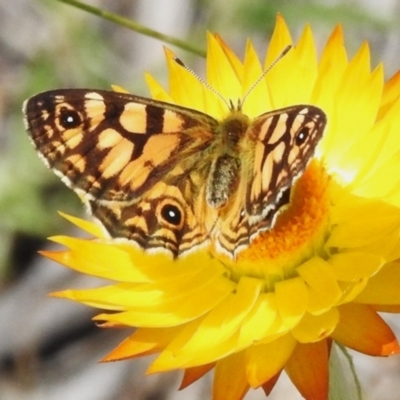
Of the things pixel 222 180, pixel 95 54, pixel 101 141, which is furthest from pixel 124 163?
pixel 95 54

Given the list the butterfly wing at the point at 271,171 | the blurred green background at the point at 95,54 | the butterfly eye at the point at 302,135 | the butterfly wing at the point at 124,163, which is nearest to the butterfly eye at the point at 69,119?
the butterfly wing at the point at 124,163

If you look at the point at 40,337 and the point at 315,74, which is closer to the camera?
the point at 315,74

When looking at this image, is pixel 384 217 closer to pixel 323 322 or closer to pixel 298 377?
pixel 323 322

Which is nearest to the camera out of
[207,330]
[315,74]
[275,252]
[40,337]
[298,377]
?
[298,377]

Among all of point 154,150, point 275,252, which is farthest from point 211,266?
point 154,150

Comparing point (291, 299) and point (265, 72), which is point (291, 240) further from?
point (265, 72)

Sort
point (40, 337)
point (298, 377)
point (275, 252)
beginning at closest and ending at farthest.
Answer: point (298, 377) < point (275, 252) < point (40, 337)

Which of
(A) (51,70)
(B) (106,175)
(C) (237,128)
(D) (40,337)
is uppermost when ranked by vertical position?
(C) (237,128)

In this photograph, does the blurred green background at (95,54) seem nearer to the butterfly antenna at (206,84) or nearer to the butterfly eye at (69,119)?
the butterfly antenna at (206,84)
